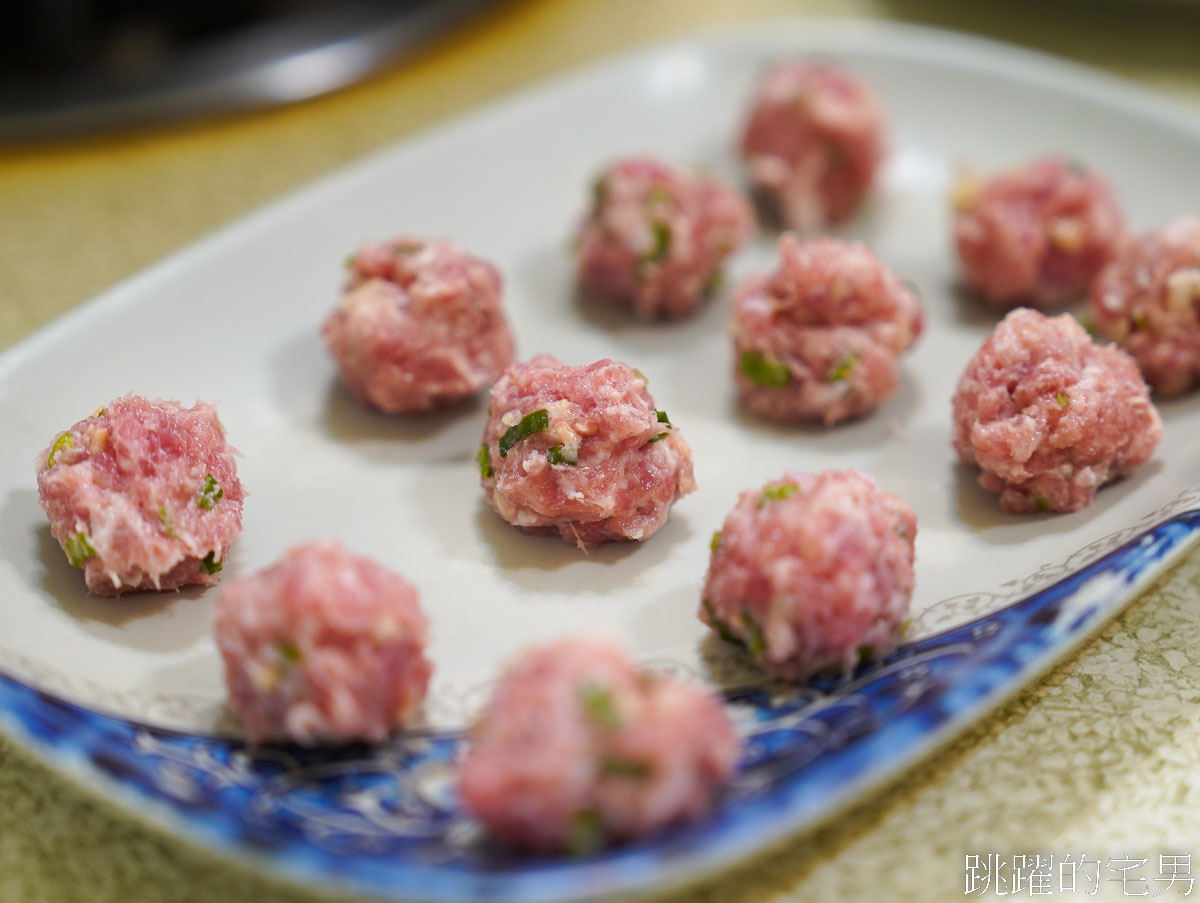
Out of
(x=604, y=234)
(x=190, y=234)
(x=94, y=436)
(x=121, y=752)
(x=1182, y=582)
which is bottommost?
(x=1182, y=582)

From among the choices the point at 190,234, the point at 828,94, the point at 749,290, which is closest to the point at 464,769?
the point at 749,290

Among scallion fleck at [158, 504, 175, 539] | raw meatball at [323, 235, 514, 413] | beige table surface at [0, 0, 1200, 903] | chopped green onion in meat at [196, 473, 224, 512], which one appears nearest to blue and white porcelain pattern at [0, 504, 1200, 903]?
beige table surface at [0, 0, 1200, 903]

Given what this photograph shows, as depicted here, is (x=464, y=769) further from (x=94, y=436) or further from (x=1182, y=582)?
(x=1182, y=582)

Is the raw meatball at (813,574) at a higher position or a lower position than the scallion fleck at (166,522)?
lower

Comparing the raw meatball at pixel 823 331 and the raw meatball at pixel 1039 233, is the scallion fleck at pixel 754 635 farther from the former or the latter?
the raw meatball at pixel 1039 233

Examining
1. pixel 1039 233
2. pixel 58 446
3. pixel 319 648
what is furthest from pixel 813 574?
pixel 1039 233

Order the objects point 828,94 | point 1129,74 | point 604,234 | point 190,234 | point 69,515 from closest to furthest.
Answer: point 69,515 → point 604,234 → point 828,94 → point 190,234 → point 1129,74

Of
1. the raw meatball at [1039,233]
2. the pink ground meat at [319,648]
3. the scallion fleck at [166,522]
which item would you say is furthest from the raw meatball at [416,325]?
the raw meatball at [1039,233]
